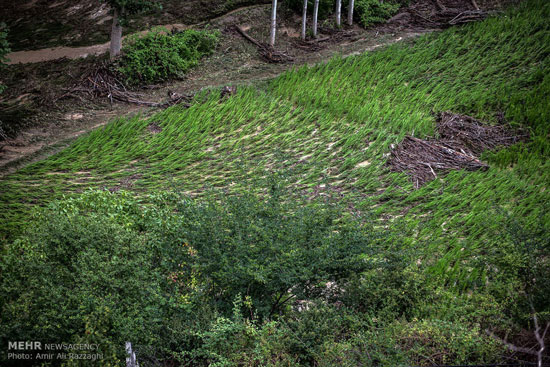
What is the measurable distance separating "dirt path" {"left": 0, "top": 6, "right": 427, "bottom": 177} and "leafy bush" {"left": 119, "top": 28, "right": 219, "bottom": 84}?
1.02ft

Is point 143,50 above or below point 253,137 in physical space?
above

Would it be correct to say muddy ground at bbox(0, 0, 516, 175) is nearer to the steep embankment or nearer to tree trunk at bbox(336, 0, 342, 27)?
tree trunk at bbox(336, 0, 342, 27)

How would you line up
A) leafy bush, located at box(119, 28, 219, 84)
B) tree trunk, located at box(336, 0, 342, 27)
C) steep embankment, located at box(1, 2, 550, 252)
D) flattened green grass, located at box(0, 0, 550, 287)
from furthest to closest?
tree trunk, located at box(336, 0, 342, 27)
leafy bush, located at box(119, 28, 219, 84)
steep embankment, located at box(1, 2, 550, 252)
flattened green grass, located at box(0, 0, 550, 287)

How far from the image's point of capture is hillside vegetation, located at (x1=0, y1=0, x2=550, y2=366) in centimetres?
420

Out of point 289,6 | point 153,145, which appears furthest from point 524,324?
point 289,6

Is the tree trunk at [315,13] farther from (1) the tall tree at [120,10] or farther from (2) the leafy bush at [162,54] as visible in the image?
(1) the tall tree at [120,10]

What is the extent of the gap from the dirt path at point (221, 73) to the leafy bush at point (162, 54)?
0.31 m

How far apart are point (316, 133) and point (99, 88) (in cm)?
534

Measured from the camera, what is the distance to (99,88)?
35.7 feet

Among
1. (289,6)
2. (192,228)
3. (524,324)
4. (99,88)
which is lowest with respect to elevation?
(524,324)

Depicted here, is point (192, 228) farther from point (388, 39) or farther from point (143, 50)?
point (388, 39)

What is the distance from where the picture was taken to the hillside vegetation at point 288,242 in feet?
13.8

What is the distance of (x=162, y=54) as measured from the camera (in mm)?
11672

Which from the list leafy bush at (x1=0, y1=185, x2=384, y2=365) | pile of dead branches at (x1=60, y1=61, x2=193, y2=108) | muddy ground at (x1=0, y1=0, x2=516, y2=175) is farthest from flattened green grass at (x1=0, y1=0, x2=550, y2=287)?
leafy bush at (x1=0, y1=185, x2=384, y2=365)
